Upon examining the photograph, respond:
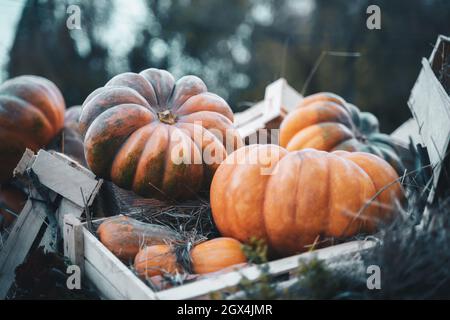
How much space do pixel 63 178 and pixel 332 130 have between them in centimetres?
149

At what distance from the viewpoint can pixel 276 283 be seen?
5.35ft

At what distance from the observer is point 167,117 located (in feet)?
7.67

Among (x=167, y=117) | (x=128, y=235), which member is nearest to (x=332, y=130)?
(x=167, y=117)

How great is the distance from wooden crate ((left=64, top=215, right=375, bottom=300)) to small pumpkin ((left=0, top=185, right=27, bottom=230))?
1.04 m

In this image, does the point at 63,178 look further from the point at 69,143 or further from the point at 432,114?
the point at 432,114

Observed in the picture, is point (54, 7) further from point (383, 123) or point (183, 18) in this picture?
point (383, 123)

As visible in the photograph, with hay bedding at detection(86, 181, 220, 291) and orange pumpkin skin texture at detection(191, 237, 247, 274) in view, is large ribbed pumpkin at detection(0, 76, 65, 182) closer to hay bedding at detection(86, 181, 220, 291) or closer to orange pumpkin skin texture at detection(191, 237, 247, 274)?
hay bedding at detection(86, 181, 220, 291)

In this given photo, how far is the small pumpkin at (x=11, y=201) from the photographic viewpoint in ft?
9.54

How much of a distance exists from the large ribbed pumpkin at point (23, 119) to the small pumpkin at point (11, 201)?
0.08 meters

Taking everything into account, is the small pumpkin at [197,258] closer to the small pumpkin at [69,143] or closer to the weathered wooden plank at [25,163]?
the weathered wooden plank at [25,163]

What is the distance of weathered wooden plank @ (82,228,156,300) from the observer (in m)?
1.59

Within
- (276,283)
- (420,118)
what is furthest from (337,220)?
(420,118)

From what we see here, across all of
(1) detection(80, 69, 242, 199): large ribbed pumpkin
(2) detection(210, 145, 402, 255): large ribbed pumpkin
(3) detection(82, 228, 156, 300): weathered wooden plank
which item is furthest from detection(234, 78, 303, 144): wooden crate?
(3) detection(82, 228, 156, 300): weathered wooden plank

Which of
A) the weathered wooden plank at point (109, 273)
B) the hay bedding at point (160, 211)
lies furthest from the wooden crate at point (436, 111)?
the weathered wooden plank at point (109, 273)
